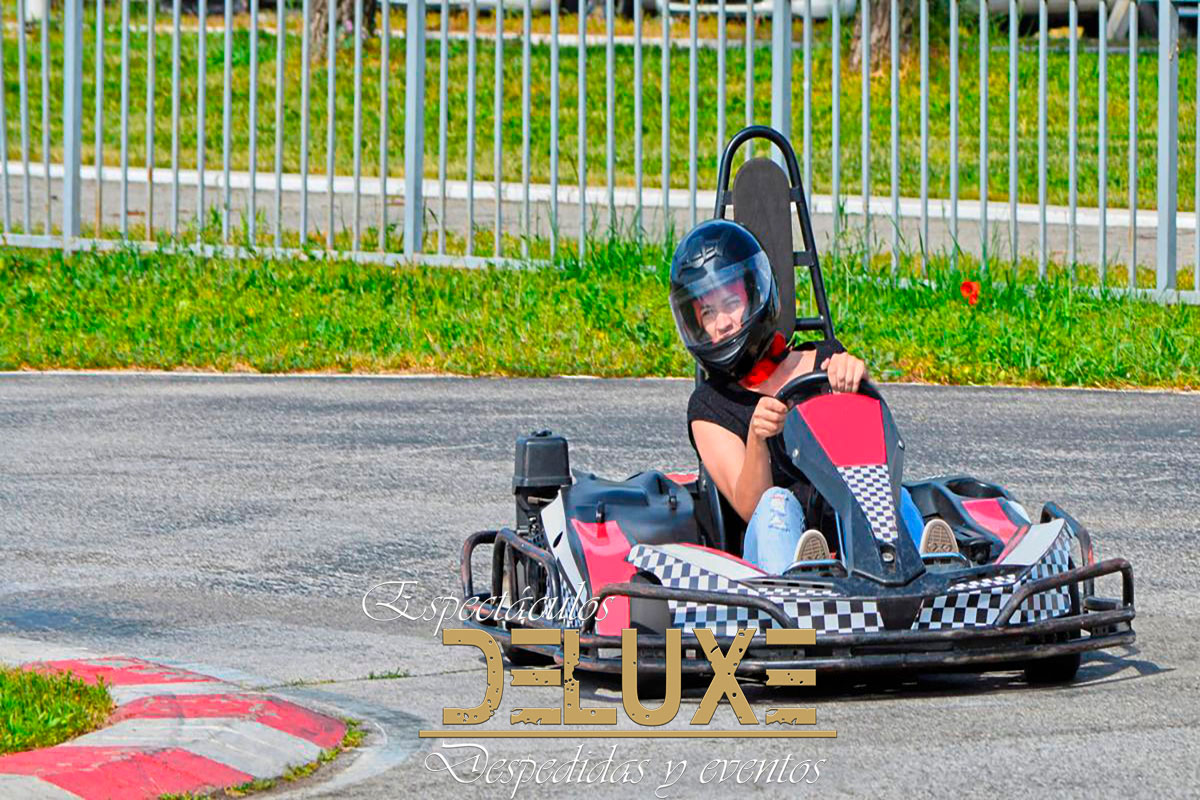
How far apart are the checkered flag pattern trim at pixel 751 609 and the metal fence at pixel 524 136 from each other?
7472 millimetres

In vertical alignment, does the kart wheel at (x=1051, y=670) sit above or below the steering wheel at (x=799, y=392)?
below

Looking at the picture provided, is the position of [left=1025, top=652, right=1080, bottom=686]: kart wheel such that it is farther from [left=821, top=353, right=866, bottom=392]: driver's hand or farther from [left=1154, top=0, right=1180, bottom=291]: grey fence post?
[left=1154, top=0, right=1180, bottom=291]: grey fence post

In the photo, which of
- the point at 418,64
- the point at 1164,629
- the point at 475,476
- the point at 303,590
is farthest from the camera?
the point at 418,64

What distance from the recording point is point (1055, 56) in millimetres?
20375

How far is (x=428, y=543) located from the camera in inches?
295

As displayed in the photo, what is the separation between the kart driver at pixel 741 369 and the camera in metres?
5.68

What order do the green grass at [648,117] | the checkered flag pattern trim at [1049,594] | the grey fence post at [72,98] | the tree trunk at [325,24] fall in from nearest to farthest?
the checkered flag pattern trim at [1049,594] < the grey fence post at [72,98] < the green grass at [648,117] < the tree trunk at [325,24]

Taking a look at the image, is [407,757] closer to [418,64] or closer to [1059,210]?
[418,64]

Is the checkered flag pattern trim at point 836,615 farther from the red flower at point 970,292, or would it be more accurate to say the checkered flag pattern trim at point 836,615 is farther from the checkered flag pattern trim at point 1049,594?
the red flower at point 970,292

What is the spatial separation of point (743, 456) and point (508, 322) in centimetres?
672

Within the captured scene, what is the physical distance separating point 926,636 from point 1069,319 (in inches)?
292

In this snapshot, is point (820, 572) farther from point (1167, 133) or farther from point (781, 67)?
point (1167, 133)

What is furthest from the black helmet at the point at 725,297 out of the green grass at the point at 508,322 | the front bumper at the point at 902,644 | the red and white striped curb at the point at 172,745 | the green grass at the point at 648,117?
the green grass at the point at 648,117

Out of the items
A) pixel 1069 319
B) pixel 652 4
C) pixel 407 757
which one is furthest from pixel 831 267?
pixel 652 4
